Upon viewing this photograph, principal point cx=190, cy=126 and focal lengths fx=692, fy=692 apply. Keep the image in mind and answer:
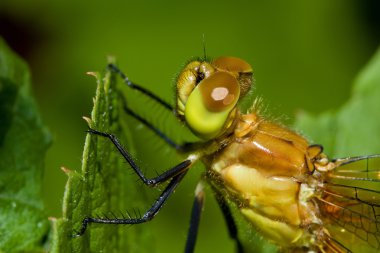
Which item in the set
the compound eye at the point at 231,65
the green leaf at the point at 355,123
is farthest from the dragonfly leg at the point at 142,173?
the green leaf at the point at 355,123

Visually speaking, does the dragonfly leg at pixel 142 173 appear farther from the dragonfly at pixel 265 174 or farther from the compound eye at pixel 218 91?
the compound eye at pixel 218 91

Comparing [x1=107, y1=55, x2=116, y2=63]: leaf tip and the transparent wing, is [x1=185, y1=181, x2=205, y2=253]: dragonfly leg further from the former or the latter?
[x1=107, y1=55, x2=116, y2=63]: leaf tip

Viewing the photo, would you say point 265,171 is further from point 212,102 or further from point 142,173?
point 142,173

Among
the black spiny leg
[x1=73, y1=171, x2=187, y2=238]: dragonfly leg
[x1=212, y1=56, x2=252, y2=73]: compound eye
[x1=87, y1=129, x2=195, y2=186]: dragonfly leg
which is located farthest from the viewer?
the black spiny leg

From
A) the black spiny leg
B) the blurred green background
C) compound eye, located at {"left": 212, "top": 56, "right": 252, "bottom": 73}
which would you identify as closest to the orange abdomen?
compound eye, located at {"left": 212, "top": 56, "right": 252, "bottom": 73}

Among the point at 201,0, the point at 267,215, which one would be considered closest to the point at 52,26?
the point at 201,0
